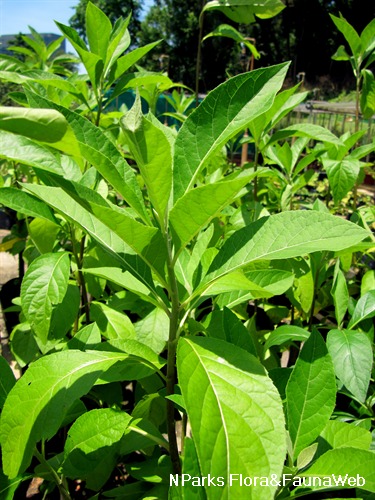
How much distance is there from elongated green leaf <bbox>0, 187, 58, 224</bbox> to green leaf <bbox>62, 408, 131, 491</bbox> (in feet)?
1.96

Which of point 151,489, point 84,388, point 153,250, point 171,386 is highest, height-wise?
point 153,250

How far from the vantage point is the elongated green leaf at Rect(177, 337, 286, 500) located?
24.3 inches

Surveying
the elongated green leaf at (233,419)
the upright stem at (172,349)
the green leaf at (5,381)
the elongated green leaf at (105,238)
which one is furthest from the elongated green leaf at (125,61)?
the elongated green leaf at (233,419)

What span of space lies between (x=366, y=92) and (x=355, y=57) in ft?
0.76

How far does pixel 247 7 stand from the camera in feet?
6.09

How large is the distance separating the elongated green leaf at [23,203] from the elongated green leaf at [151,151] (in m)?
0.58

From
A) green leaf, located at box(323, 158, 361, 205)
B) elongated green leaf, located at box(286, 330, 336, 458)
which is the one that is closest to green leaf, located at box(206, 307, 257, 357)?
elongated green leaf, located at box(286, 330, 336, 458)

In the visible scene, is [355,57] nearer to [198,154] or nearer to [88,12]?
[88,12]

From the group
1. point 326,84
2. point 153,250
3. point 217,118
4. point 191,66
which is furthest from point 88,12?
point 191,66

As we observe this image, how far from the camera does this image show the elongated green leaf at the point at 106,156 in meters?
0.75

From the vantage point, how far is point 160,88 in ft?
8.74

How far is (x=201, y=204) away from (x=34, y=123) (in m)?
0.29

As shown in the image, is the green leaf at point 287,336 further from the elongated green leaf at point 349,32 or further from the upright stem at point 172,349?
the elongated green leaf at point 349,32

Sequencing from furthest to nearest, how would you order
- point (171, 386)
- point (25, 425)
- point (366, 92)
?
1. point (366, 92)
2. point (171, 386)
3. point (25, 425)
